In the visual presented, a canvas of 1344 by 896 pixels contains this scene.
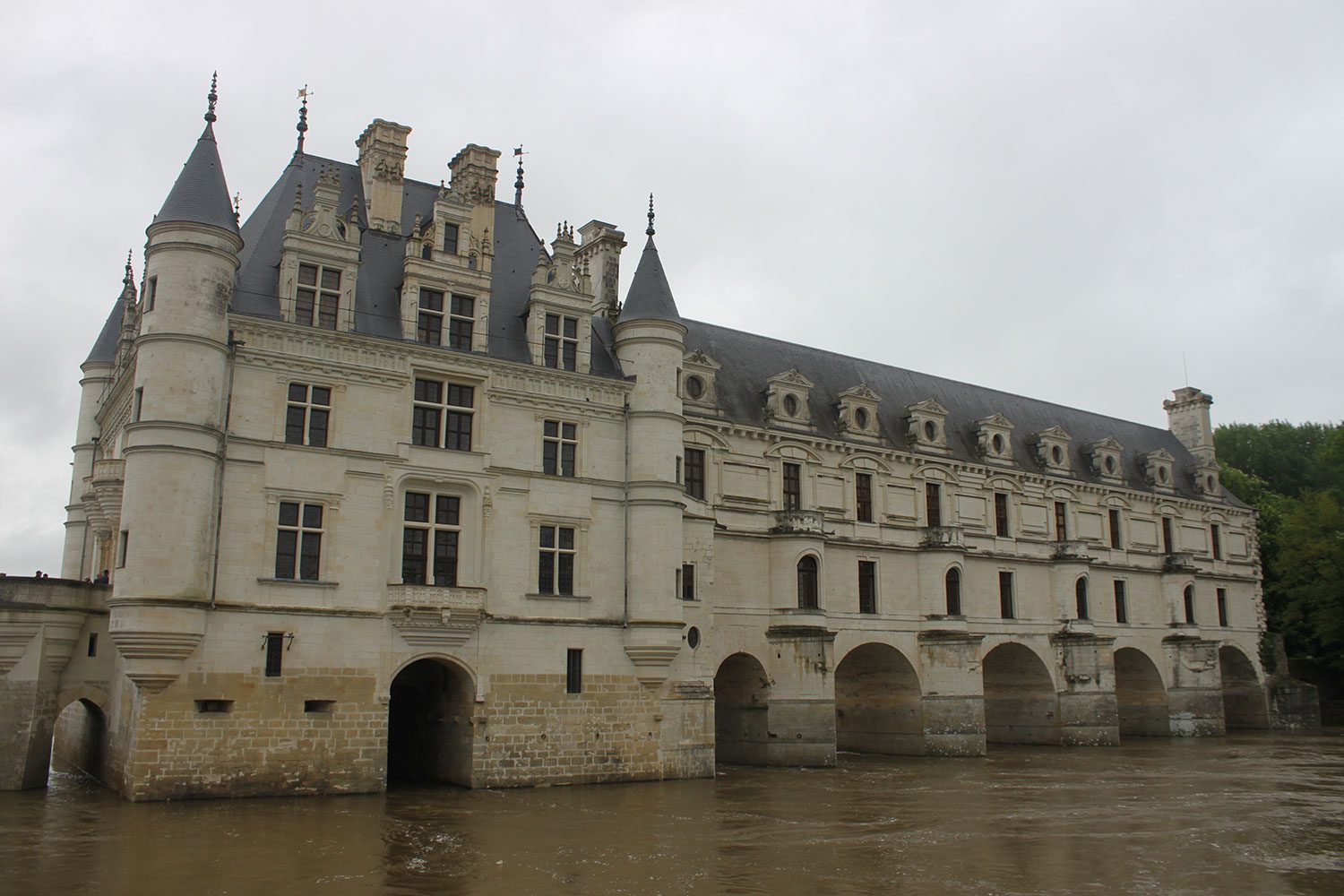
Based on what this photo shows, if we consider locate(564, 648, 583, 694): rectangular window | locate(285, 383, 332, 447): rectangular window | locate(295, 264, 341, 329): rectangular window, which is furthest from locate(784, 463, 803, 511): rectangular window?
locate(295, 264, 341, 329): rectangular window

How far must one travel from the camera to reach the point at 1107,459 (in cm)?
4794

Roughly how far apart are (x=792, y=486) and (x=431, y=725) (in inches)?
572

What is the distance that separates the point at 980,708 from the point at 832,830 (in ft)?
61.1

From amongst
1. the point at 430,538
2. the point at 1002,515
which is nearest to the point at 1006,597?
the point at 1002,515

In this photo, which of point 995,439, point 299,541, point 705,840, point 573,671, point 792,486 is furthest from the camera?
point 995,439

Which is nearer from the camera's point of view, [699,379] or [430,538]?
[430,538]

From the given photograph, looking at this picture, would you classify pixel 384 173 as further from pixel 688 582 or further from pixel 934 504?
pixel 934 504

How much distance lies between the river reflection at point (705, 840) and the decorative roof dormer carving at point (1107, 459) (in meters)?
20.5

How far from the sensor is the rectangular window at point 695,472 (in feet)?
111

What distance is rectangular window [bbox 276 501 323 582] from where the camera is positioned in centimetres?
2422

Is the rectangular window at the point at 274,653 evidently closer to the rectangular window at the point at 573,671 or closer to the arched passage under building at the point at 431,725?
the arched passage under building at the point at 431,725

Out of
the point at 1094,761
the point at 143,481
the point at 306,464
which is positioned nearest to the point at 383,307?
the point at 306,464

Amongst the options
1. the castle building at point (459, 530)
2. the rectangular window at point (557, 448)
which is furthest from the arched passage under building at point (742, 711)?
the rectangular window at point (557, 448)

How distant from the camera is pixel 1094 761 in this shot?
35438 mm
